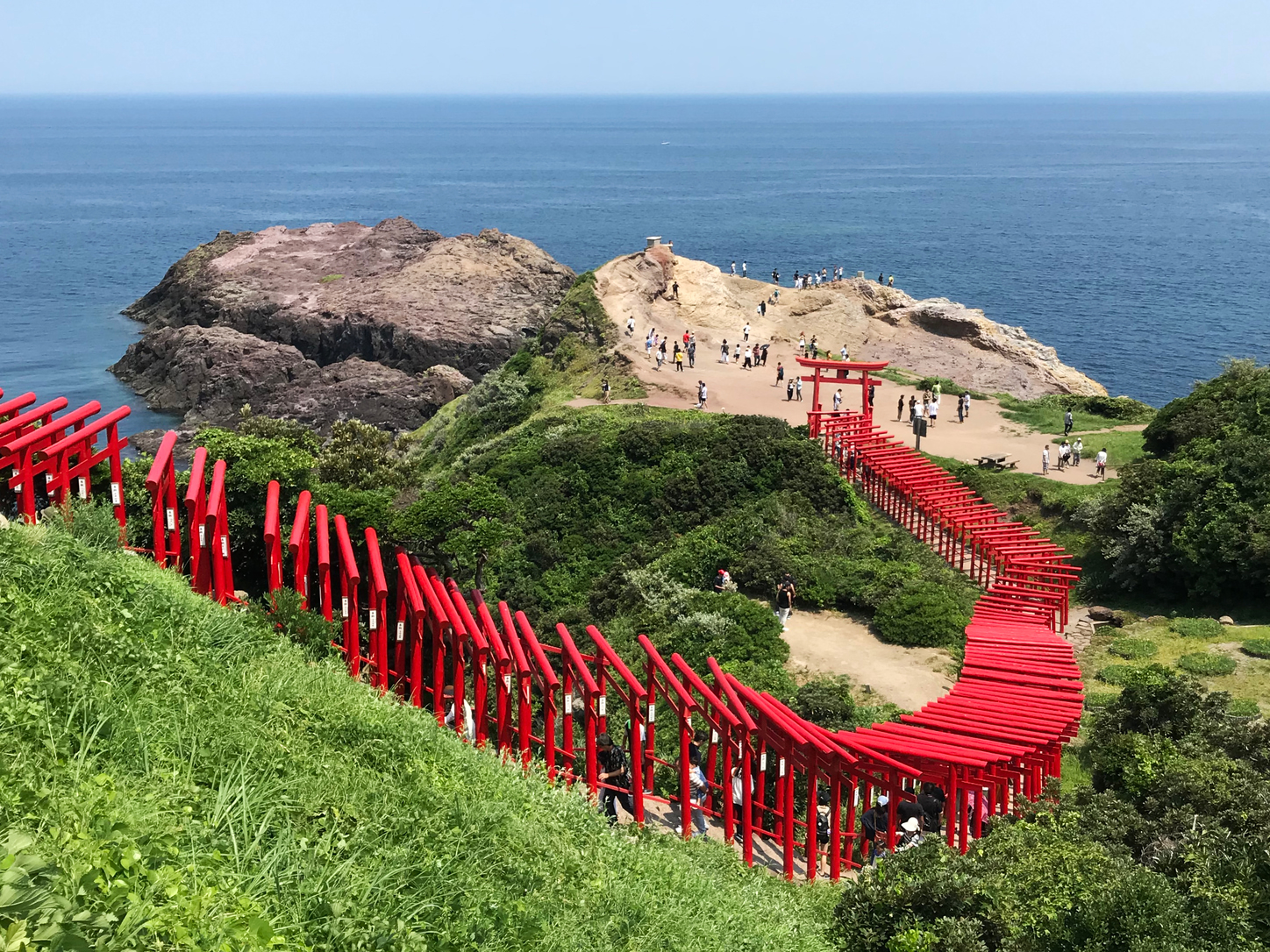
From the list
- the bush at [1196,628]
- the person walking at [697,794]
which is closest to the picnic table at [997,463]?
the bush at [1196,628]

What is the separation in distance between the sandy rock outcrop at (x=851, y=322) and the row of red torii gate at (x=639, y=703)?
3040cm

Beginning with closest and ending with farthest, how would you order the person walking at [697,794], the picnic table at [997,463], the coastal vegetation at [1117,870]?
the coastal vegetation at [1117,870] < the person walking at [697,794] < the picnic table at [997,463]

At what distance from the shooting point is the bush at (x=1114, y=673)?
2180 centimetres

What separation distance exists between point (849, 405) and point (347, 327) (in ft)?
111

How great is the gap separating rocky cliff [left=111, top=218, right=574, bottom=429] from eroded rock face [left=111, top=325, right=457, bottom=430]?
0.08 metres

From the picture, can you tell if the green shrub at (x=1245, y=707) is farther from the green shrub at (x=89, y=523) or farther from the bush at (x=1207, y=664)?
the green shrub at (x=89, y=523)

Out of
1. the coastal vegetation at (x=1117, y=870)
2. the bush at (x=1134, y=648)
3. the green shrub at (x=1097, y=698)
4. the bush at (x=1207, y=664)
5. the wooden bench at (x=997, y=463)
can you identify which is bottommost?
the bush at (x=1134, y=648)

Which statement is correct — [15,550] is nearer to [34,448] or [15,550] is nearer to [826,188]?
[34,448]

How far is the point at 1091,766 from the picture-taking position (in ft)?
56.7

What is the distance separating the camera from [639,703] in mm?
16078

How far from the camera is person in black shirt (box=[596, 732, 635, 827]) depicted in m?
15.7

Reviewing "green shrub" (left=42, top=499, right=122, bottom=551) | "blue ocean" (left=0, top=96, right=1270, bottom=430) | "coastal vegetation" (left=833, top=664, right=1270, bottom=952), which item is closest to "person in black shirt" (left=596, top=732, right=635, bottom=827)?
"coastal vegetation" (left=833, top=664, right=1270, bottom=952)

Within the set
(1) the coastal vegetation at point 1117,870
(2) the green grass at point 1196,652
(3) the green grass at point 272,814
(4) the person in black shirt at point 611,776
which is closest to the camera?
(3) the green grass at point 272,814

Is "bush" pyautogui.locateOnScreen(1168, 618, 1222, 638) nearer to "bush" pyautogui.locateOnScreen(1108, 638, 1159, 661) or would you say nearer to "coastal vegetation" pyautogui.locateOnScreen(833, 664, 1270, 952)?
"bush" pyautogui.locateOnScreen(1108, 638, 1159, 661)
